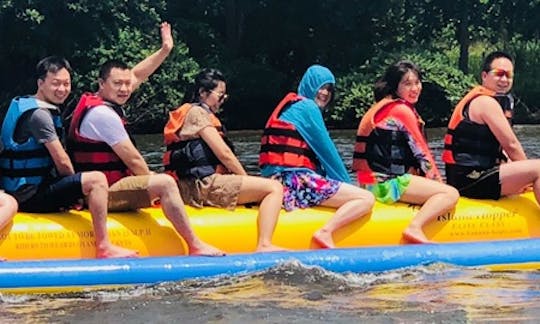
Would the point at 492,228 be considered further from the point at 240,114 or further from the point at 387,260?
the point at 240,114

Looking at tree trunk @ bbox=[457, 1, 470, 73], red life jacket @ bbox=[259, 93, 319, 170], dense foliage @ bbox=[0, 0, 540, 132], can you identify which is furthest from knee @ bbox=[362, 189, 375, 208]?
tree trunk @ bbox=[457, 1, 470, 73]

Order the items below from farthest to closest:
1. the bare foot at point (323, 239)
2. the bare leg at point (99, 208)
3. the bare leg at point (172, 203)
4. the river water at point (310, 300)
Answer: the bare foot at point (323, 239), the bare leg at point (172, 203), the bare leg at point (99, 208), the river water at point (310, 300)

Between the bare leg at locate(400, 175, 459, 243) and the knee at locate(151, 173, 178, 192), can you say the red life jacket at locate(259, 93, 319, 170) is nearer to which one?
the bare leg at locate(400, 175, 459, 243)

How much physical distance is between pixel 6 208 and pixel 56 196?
30cm

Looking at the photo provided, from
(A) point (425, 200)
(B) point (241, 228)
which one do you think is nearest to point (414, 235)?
(A) point (425, 200)

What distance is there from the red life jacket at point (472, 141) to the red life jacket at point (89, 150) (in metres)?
2.04

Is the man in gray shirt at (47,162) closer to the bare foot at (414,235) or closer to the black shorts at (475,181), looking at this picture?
the bare foot at (414,235)

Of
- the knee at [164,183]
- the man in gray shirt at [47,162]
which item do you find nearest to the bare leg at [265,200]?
the knee at [164,183]

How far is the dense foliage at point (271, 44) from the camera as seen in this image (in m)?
23.2

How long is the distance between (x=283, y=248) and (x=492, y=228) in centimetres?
132

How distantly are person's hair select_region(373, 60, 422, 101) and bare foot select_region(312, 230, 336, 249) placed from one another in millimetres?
962

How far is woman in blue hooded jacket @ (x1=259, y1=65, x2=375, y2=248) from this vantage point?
558cm

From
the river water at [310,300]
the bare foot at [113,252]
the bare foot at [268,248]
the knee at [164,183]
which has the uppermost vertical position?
the knee at [164,183]

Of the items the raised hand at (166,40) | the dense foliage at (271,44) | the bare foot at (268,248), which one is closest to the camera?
the bare foot at (268,248)
